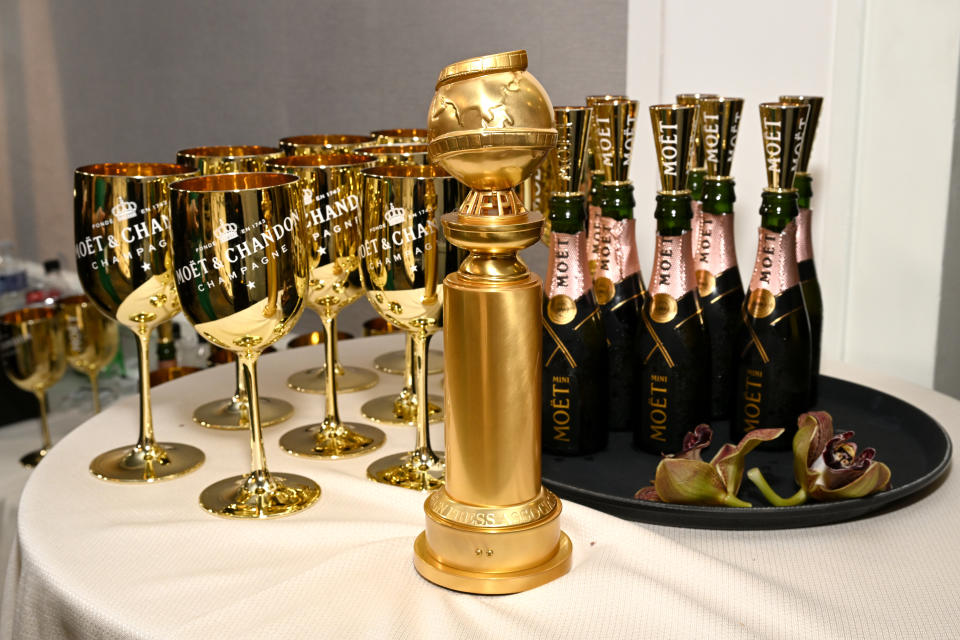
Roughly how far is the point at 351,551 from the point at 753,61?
1.02 metres

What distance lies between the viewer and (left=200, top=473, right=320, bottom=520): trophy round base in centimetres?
82

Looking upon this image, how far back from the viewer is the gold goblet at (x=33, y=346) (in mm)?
1547

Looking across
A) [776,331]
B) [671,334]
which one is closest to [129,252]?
[671,334]

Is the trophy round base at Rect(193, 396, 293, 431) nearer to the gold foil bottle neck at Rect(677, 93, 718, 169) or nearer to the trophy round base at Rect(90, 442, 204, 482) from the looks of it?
the trophy round base at Rect(90, 442, 204, 482)

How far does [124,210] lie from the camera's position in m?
0.85

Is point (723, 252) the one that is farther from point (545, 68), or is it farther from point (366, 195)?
point (545, 68)

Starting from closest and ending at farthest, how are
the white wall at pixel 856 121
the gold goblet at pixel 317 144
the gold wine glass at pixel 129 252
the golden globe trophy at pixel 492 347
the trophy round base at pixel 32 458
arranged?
the golden globe trophy at pixel 492 347, the gold wine glass at pixel 129 252, the gold goblet at pixel 317 144, the white wall at pixel 856 121, the trophy round base at pixel 32 458

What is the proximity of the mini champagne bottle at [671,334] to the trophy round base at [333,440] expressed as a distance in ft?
0.93

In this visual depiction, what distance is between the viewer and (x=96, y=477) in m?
0.90

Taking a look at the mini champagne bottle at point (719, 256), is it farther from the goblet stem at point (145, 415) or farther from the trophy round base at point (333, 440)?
the goblet stem at point (145, 415)

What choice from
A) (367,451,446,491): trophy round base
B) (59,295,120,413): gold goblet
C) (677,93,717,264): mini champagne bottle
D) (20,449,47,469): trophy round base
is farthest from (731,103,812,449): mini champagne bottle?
(20,449,47,469): trophy round base

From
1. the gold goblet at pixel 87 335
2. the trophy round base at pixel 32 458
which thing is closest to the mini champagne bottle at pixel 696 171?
the gold goblet at pixel 87 335

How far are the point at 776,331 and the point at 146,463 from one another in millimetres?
629

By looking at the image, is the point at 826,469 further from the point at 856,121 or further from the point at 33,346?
the point at 33,346
